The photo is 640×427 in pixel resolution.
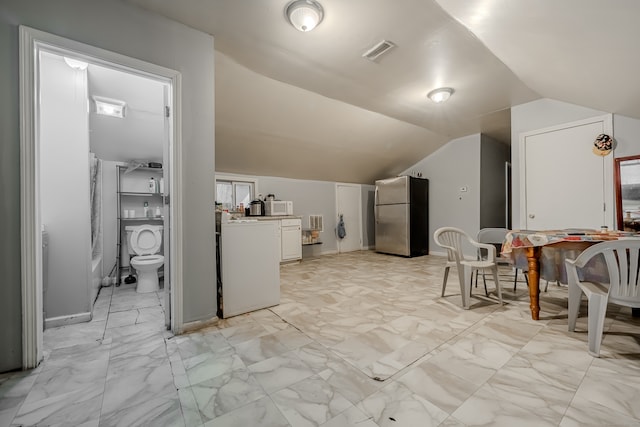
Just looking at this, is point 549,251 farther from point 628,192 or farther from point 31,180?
point 31,180

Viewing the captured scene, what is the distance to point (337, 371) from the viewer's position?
1.49 m

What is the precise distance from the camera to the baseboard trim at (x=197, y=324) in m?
2.00

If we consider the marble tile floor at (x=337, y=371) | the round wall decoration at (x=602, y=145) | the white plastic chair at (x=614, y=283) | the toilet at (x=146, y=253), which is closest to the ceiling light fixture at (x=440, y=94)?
the round wall decoration at (x=602, y=145)

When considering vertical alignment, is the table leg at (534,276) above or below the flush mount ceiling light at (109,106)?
below

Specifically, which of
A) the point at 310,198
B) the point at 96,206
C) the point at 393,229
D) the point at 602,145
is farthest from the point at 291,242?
the point at 602,145

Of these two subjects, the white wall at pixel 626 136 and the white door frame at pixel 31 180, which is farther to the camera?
the white wall at pixel 626 136

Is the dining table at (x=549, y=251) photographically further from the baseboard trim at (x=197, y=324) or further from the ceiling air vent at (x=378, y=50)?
the baseboard trim at (x=197, y=324)

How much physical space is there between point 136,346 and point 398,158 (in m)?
5.45

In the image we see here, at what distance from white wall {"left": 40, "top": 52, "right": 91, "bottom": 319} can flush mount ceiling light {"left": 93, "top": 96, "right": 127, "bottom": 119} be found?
58 centimetres

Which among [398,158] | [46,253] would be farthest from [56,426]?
[398,158]

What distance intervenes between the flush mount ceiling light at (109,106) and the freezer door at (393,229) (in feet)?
16.1

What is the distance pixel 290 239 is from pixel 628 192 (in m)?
4.60

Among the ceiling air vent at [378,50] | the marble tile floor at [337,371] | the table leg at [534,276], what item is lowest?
the marble tile floor at [337,371]

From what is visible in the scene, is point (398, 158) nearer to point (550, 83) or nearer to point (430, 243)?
point (430, 243)
